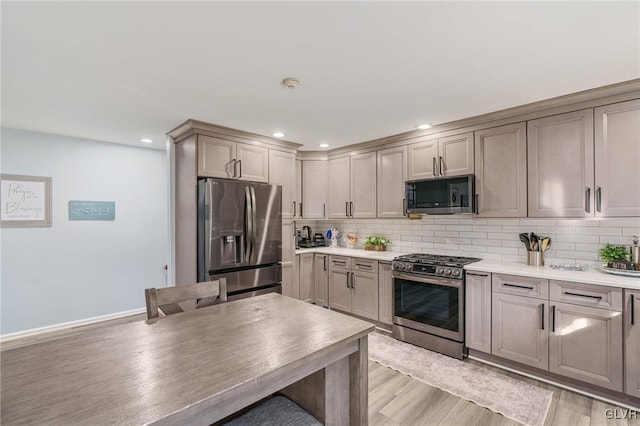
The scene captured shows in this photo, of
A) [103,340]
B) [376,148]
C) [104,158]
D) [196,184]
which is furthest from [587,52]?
[104,158]

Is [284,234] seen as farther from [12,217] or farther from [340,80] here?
[12,217]

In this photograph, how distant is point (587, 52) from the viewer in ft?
6.03

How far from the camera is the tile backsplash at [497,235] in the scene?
2678 millimetres

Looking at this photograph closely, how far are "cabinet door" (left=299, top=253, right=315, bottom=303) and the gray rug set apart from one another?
4.18 ft

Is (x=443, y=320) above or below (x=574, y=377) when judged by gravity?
above

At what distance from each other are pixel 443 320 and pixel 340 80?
2.47m

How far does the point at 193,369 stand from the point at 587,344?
283 centimetres

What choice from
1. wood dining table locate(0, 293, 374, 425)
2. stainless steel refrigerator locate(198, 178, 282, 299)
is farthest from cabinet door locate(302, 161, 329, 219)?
wood dining table locate(0, 293, 374, 425)

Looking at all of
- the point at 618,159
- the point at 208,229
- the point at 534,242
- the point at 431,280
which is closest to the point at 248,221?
the point at 208,229

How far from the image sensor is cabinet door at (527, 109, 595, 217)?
98.5 inches

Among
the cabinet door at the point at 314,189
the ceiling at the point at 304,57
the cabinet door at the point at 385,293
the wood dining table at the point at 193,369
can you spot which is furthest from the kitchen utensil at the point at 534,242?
the cabinet door at the point at 314,189

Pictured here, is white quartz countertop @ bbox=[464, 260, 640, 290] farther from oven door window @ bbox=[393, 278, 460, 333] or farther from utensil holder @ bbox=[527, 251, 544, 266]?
oven door window @ bbox=[393, 278, 460, 333]

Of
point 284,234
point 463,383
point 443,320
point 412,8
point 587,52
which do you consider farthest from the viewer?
point 284,234

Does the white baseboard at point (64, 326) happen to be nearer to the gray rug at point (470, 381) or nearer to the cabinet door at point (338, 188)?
the cabinet door at point (338, 188)
